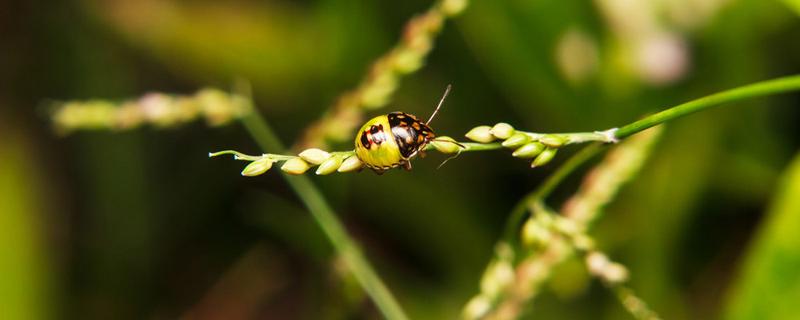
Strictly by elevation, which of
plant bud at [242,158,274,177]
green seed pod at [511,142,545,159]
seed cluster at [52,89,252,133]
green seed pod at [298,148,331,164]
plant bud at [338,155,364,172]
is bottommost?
green seed pod at [511,142,545,159]

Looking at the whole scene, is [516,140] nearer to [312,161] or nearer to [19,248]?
[312,161]

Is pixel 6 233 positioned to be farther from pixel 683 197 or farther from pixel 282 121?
pixel 683 197

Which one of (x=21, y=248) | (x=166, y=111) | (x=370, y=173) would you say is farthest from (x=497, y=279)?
(x=21, y=248)

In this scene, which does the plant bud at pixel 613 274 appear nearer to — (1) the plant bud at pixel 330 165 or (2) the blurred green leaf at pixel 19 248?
(1) the plant bud at pixel 330 165

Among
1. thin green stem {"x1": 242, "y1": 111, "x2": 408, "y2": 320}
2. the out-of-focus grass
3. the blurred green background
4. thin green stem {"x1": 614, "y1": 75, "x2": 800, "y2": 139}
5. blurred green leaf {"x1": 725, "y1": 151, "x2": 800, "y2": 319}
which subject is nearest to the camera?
thin green stem {"x1": 614, "y1": 75, "x2": 800, "y2": 139}

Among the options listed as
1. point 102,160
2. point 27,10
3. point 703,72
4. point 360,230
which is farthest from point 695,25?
point 27,10

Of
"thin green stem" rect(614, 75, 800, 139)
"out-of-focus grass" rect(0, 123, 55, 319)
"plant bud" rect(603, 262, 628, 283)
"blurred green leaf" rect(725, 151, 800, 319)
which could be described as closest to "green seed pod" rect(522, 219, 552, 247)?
"plant bud" rect(603, 262, 628, 283)

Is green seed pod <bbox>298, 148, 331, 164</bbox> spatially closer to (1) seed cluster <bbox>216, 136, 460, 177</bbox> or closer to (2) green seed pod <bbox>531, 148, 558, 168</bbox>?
(1) seed cluster <bbox>216, 136, 460, 177</bbox>

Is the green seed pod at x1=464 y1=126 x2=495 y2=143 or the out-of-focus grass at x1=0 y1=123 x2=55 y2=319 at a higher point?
the out-of-focus grass at x1=0 y1=123 x2=55 y2=319

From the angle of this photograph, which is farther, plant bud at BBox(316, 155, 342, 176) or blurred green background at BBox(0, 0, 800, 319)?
blurred green background at BBox(0, 0, 800, 319)
